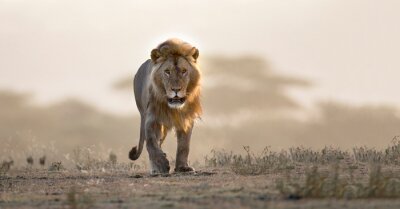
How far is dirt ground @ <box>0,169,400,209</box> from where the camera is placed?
748cm

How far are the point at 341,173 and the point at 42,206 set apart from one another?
433cm

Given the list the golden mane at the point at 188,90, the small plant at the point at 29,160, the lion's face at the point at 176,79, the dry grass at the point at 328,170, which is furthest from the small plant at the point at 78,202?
the small plant at the point at 29,160

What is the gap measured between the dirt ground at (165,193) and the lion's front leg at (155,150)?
1.52 feet

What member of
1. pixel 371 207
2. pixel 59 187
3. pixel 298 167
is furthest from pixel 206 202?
pixel 298 167

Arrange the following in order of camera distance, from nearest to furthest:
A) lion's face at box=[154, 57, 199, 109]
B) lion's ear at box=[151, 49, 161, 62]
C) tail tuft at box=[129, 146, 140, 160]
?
lion's face at box=[154, 57, 199, 109] < lion's ear at box=[151, 49, 161, 62] < tail tuft at box=[129, 146, 140, 160]

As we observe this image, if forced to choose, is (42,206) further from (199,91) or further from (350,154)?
(350,154)

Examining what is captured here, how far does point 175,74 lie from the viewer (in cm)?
1191

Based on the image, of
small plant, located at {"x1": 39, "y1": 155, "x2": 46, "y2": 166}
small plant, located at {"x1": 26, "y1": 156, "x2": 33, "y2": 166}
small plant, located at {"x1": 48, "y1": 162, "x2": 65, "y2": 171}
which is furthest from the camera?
small plant, located at {"x1": 26, "y1": 156, "x2": 33, "y2": 166}

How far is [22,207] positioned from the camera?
26.4 feet

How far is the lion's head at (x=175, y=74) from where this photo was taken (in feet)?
39.1

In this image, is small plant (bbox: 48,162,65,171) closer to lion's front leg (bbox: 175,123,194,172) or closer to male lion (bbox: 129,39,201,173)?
male lion (bbox: 129,39,201,173)

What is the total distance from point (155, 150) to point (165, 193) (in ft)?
11.9

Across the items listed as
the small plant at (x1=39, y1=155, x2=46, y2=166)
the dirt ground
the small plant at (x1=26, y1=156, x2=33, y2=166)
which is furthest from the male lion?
the small plant at (x1=26, y1=156, x2=33, y2=166)

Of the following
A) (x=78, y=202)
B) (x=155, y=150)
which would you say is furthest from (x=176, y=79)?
(x=78, y=202)
